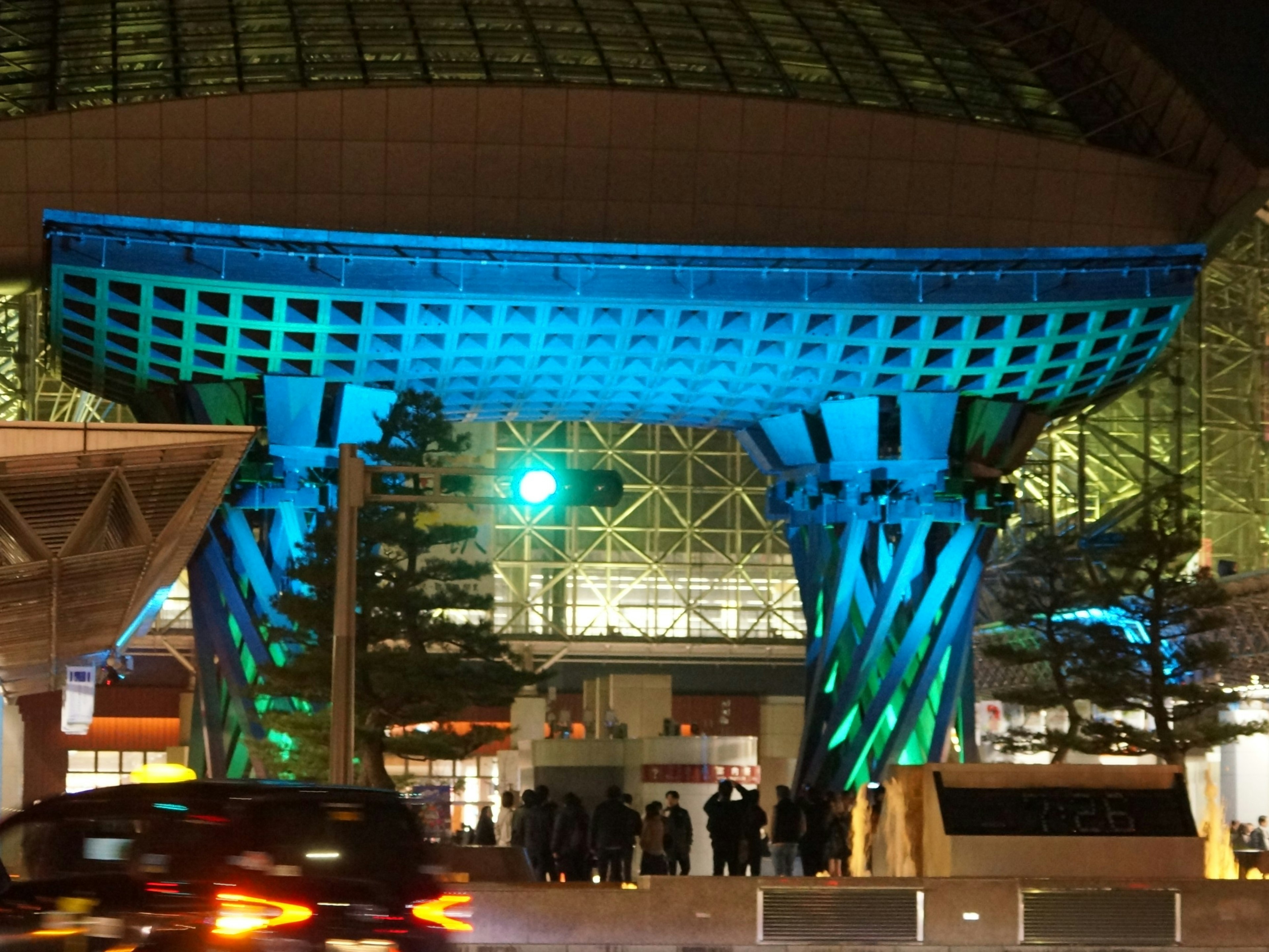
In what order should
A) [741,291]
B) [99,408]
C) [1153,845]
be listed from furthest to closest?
[99,408] → [741,291] → [1153,845]

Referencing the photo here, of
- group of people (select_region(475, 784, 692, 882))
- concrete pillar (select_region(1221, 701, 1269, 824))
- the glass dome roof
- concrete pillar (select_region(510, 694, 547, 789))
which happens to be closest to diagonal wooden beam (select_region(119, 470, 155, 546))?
group of people (select_region(475, 784, 692, 882))

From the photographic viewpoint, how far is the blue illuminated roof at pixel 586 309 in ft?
112

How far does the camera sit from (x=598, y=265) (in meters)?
34.6

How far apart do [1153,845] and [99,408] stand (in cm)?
4325

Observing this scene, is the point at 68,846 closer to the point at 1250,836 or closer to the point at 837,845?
the point at 837,845

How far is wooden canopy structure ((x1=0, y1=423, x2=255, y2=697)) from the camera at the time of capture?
50.4 ft

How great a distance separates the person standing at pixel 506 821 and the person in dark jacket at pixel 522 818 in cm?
72

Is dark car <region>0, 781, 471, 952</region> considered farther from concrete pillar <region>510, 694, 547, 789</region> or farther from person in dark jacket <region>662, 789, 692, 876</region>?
concrete pillar <region>510, 694, 547, 789</region>

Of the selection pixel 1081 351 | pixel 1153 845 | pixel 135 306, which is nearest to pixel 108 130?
pixel 135 306

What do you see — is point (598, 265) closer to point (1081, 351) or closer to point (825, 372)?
point (825, 372)

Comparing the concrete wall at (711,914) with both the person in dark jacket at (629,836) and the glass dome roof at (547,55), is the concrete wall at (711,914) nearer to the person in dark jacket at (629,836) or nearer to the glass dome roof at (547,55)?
the person in dark jacket at (629,836)

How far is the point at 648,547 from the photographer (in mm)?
62500

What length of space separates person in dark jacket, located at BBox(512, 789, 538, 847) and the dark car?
43.1 ft

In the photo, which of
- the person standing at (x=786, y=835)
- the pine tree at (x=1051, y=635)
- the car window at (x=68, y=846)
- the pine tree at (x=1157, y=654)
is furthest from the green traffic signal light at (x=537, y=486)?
the pine tree at (x=1157, y=654)
